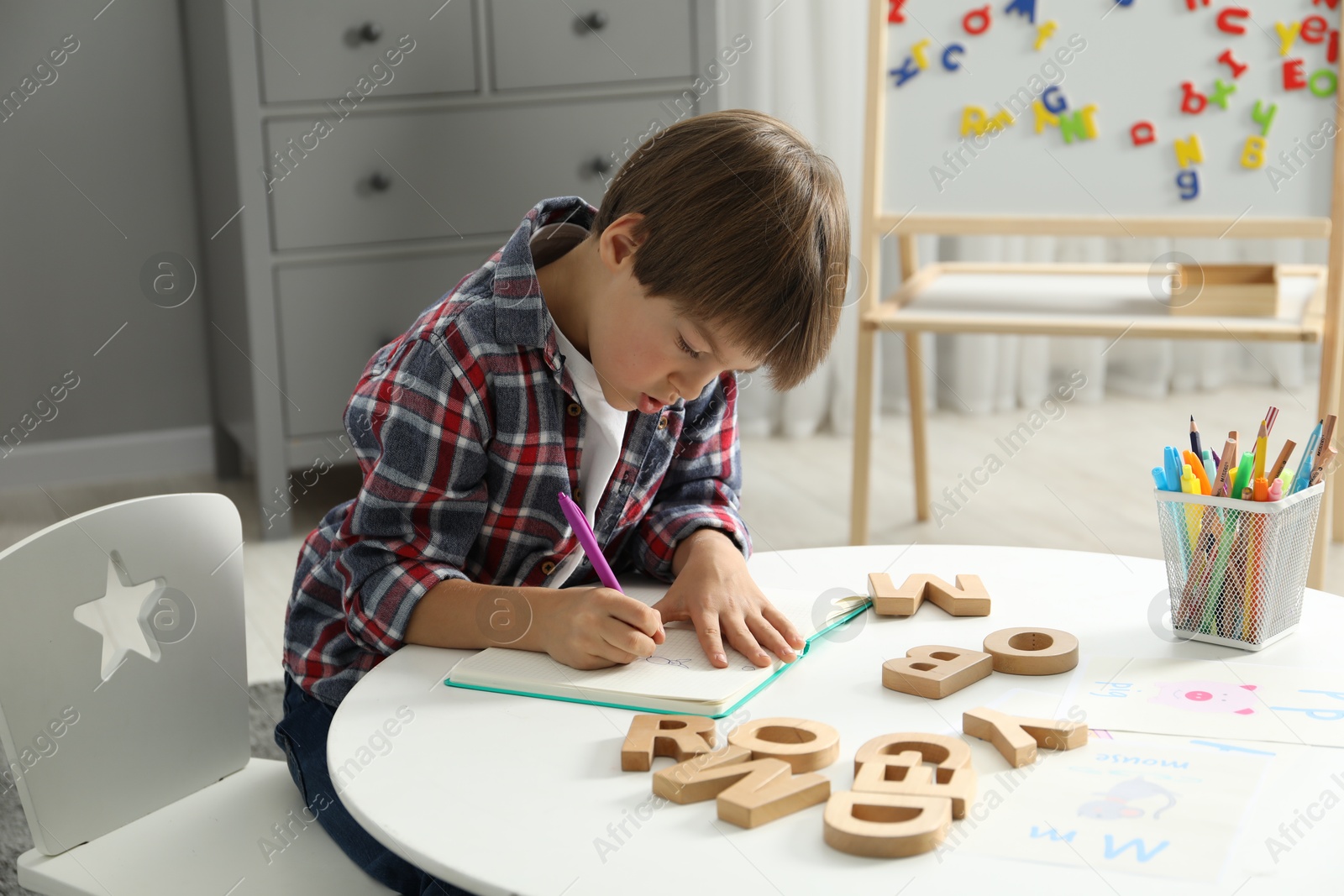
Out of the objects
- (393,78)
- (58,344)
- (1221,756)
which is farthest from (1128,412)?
(1221,756)

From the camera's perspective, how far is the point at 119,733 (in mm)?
926

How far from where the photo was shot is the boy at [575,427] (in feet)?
2.89

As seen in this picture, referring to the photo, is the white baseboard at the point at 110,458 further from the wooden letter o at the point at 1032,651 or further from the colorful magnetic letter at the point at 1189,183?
the wooden letter o at the point at 1032,651

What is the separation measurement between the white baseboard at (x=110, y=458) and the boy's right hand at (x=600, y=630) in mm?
2173

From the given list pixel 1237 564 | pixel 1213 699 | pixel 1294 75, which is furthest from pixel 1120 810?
pixel 1294 75

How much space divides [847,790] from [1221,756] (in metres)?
0.20

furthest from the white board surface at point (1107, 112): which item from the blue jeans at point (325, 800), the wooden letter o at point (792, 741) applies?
the wooden letter o at point (792, 741)

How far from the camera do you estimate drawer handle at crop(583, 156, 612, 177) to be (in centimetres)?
244

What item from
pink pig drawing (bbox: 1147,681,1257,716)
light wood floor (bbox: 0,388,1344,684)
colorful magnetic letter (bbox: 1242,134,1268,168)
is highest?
colorful magnetic letter (bbox: 1242,134,1268,168)

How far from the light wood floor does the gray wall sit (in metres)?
0.25

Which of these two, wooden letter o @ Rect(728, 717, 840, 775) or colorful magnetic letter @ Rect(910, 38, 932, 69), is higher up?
colorful magnetic letter @ Rect(910, 38, 932, 69)

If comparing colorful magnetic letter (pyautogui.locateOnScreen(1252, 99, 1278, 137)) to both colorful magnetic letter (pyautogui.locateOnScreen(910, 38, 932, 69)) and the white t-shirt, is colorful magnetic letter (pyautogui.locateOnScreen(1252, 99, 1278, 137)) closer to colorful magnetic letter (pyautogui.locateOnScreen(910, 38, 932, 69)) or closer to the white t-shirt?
colorful magnetic letter (pyautogui.locateOnScreen(910, 38, 932, 69))


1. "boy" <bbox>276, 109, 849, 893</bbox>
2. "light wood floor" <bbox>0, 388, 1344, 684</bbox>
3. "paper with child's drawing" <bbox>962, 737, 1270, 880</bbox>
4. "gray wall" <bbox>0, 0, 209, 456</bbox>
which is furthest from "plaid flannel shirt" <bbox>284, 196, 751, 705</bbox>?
"gray wall" <bbox>0, 0, 209, 456</bbox>

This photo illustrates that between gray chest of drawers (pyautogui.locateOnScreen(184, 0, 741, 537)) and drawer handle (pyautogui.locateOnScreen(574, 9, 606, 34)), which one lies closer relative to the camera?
gray chest of drawers (pyautogui.locateOnScreen(184, 0, 741, 537))
